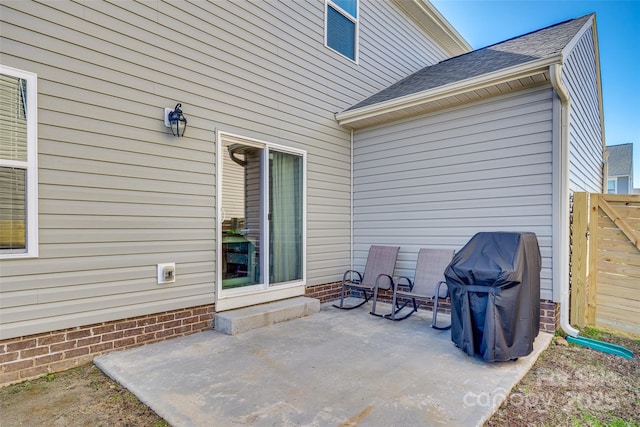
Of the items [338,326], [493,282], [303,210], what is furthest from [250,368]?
[303,210]

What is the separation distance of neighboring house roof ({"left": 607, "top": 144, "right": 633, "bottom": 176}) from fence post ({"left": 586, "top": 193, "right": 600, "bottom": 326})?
1696 centimetres

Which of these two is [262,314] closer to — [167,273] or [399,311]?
[167,273]

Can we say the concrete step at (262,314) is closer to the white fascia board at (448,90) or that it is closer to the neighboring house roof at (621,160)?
the white fascia board at (448,90)

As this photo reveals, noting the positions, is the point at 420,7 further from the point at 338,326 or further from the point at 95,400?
the point at 95,400

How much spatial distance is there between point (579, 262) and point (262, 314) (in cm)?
384

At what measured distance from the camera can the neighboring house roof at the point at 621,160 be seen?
57.4ft

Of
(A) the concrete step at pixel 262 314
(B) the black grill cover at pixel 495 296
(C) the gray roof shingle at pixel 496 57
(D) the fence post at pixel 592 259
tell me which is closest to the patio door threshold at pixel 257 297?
(A) the concrete step at pixel 262 314

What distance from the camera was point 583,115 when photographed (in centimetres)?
504

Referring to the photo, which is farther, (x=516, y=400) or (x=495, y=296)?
(x=495, y=296)

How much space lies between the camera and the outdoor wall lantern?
11.8ft

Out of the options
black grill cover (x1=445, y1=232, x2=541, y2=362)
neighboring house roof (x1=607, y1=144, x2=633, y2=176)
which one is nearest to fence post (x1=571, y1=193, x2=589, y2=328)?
black grill cover (x1=445, y1=232, x2=541, y2=362)

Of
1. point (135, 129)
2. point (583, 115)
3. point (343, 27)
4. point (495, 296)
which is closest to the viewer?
point (495, 296)

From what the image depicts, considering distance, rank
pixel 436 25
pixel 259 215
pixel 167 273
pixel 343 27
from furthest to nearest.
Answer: pixel 436 25, pixel 343 27, pixel 259 215, pixel 167 273

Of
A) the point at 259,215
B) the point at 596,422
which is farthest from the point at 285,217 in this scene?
the point at 596,422
